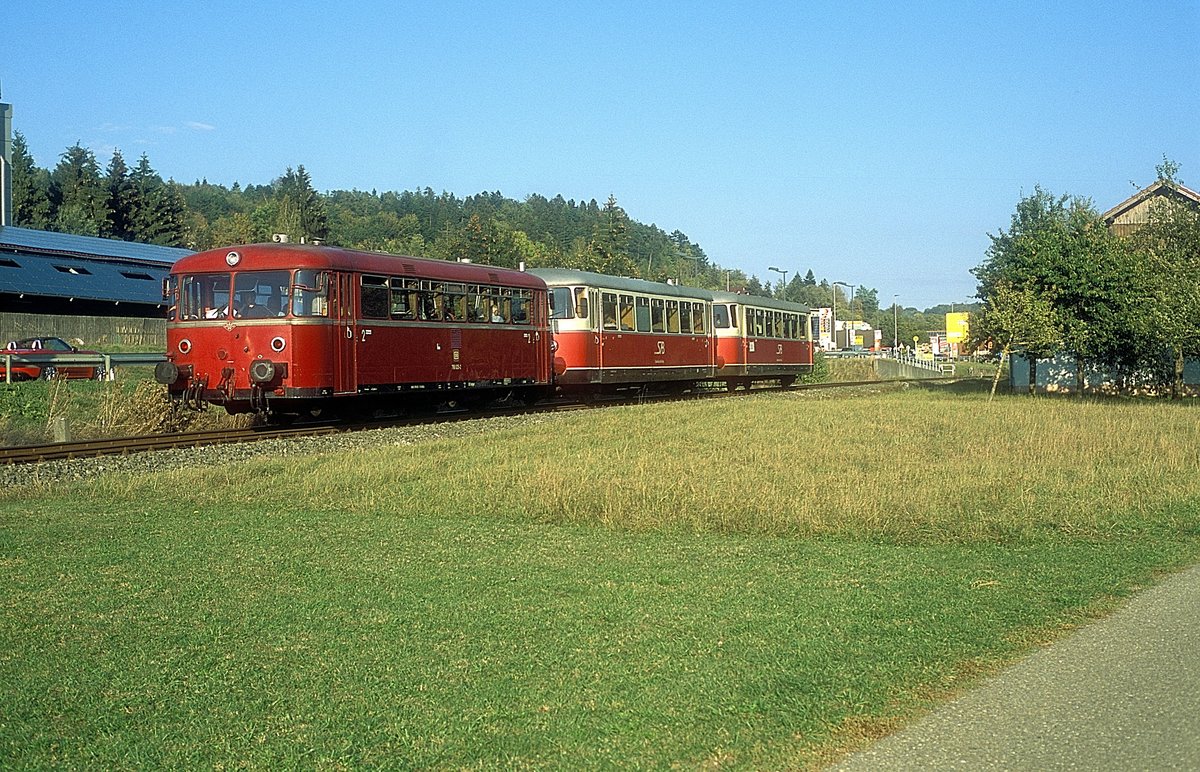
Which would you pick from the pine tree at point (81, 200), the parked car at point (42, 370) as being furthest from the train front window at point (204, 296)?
the pine tree at point (81, 200)

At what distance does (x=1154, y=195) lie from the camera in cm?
4628

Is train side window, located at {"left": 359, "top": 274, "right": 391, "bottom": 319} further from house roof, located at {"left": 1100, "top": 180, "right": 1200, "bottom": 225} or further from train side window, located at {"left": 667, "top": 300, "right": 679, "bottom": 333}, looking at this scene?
house roof, located at {"left": 1100, "top": 180, "right": 1200, "bottom": 225}

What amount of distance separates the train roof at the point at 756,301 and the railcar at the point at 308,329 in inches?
619

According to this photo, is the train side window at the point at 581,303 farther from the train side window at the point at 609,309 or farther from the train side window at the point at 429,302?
the train side window at the point at 429,302

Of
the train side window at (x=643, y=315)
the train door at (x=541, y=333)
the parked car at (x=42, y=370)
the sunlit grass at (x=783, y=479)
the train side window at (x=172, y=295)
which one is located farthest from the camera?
the train side window at (x=643, y=315)

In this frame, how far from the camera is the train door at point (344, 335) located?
69.7 ft

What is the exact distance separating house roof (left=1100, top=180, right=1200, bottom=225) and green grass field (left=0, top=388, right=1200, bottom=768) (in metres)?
26.8

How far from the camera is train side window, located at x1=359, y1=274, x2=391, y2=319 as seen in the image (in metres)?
22.0

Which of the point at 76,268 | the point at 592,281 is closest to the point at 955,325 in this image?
the point at 76,268

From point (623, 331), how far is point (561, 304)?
2.56m

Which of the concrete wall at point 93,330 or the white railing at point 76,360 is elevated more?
the concrete wall at point 93,330

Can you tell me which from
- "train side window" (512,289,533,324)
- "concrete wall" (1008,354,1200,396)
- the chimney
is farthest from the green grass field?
the chimney

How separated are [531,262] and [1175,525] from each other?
9411 centimetres

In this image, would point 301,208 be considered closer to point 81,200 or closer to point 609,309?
point 81,200
